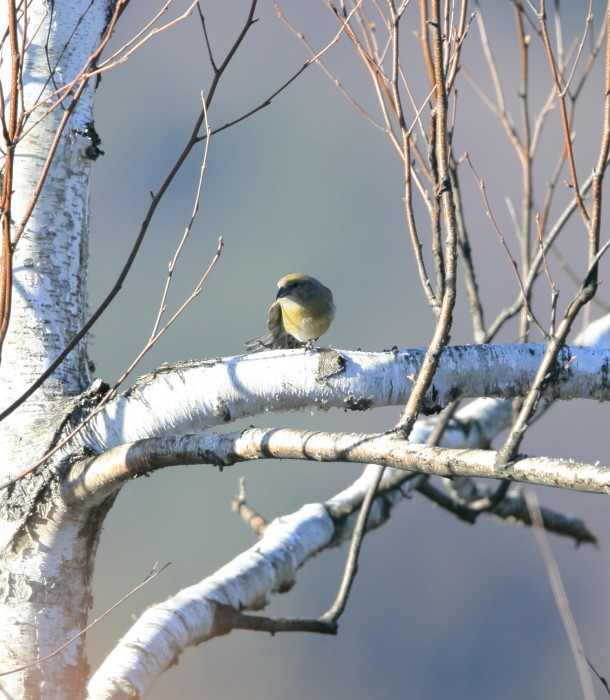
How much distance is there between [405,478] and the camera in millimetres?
3564

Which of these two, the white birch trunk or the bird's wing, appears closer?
the white birch trunk

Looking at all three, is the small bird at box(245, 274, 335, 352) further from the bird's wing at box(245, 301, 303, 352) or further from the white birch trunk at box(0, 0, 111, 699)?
the white birch trunk at box(0, 0, 111, 699)

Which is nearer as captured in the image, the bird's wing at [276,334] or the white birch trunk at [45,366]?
the white birch trunk at [45,366]

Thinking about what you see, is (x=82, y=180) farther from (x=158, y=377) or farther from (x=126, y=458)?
(x=126, y=458)

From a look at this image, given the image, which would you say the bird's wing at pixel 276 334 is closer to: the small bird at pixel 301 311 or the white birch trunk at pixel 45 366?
the small bird at pixel 301 311

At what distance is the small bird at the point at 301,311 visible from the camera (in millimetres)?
3988

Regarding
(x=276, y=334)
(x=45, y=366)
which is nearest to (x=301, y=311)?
(x=276, y=334)

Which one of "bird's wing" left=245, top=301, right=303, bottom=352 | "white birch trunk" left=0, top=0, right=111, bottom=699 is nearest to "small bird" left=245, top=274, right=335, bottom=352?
"bird's wing" left=245, top=301, right=303, bottom=352

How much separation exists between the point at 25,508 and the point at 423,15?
5.21 feet

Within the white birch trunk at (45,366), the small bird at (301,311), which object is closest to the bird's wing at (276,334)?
the small bird at (301,311)

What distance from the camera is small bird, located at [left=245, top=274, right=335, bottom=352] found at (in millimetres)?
3988

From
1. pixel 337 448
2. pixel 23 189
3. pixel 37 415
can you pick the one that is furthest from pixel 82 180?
pixel 337 448

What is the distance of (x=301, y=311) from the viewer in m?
3.98

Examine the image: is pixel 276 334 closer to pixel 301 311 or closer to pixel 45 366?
pixel 301 311
